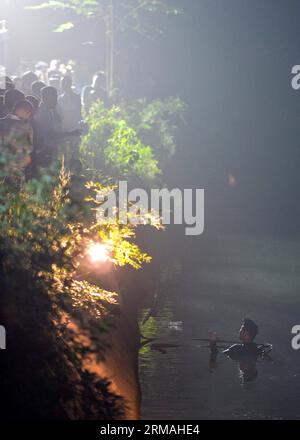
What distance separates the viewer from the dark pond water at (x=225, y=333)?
13.4 metres

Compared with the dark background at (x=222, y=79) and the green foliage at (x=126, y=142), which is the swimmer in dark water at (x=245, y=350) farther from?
the dark background at (x=222, y=79)

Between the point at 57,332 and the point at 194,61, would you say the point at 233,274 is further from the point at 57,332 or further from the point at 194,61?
the point at 194,61

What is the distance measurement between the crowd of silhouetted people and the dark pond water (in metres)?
3.10

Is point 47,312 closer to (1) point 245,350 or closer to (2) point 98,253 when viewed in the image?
(2) point 98,253

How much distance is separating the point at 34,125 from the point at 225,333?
4.42m

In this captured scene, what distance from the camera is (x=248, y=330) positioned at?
15766 millimetres

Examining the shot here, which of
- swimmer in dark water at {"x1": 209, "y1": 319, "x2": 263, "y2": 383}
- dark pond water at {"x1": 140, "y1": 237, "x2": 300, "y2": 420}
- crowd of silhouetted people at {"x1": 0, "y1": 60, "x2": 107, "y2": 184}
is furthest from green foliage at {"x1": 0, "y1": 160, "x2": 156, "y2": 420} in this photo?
swimmer in dark water at {"x1": 209, "y1": 319, "x2": 263, "y2": 383}

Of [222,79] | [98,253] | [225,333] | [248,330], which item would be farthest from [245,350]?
[222,79]

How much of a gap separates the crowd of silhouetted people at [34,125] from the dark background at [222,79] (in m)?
12.7

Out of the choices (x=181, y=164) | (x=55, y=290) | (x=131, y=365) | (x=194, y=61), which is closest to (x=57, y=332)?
(x=55, y=290)

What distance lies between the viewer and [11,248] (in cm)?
973

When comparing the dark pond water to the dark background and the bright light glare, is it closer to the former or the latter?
the bright light glare

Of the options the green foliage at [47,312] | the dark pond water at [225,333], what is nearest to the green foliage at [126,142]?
the dark pond water at [225,333]

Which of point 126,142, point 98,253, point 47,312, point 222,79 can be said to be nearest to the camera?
point 47,312
